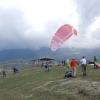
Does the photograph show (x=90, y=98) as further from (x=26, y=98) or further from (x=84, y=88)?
(x=26, y=98)

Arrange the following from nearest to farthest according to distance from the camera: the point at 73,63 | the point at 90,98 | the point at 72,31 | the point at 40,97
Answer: the point at 90,98 → the point at 40,97 → the point at 73,63 → the point at 72,31

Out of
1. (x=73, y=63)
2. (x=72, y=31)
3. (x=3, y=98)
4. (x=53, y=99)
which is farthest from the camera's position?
(x=72, y=31)

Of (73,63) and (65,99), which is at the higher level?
(73,63)

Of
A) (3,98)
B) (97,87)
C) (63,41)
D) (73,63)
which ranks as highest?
(63,41)

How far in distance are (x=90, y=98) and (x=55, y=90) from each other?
4780 millimetres

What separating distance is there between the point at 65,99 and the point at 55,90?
3.35 meters

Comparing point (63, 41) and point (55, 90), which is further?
point (63, 41)

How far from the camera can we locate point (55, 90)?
22.5 metres

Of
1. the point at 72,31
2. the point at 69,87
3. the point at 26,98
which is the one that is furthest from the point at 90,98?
the point at 72,31

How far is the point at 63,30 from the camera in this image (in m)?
33.2

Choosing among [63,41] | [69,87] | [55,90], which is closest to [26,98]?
A: [55,90]

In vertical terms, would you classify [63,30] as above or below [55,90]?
above

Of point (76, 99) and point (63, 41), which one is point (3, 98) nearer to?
point (76, 99)

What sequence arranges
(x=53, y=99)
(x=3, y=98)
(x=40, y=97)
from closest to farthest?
(x=53, y=99), (x=40, y=97), (x=3, y=98)
